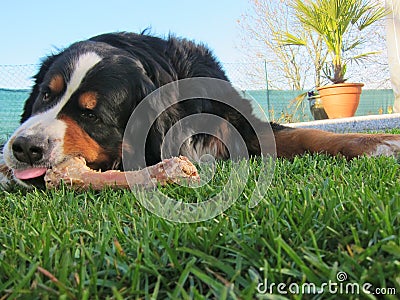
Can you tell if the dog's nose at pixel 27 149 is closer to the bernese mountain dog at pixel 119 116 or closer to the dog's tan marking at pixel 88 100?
the bernese mountain dog at pixel 119 116

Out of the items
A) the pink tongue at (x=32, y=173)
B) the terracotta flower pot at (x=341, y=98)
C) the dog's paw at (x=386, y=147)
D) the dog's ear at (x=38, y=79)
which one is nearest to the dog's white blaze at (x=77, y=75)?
the pink tongue at (x=32, y=173)

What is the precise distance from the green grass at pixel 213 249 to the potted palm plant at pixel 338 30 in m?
6.07

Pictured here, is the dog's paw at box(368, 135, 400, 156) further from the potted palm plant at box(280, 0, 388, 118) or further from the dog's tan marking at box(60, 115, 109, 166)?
the potted palm plant at box(280, 0, 388, 118)

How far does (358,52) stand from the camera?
790 cm

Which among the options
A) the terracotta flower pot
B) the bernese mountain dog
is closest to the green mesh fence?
the terracotta flower pot

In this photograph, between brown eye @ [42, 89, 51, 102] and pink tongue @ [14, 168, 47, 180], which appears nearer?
pink tongue @ [14, 168, 47, 180]

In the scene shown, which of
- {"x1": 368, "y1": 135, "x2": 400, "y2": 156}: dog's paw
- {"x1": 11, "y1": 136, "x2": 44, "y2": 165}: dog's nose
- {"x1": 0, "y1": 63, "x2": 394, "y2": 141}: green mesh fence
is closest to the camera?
{"x1": 11, "y1": 136, "x2": 44, "y2": 165}: dog's nose

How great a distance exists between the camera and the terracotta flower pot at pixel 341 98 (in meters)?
6.62

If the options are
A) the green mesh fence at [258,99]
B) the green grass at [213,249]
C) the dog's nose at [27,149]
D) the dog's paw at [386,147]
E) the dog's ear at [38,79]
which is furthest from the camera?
the green mesh fence at [258,99]

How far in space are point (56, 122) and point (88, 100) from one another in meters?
0.16

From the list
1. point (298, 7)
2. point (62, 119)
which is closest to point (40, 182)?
point (62, 119)

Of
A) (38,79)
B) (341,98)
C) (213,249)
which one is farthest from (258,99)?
(213,249)

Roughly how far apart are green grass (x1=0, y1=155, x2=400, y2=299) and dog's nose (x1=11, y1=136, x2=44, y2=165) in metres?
0.51

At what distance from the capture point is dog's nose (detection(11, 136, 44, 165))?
1504 mm
